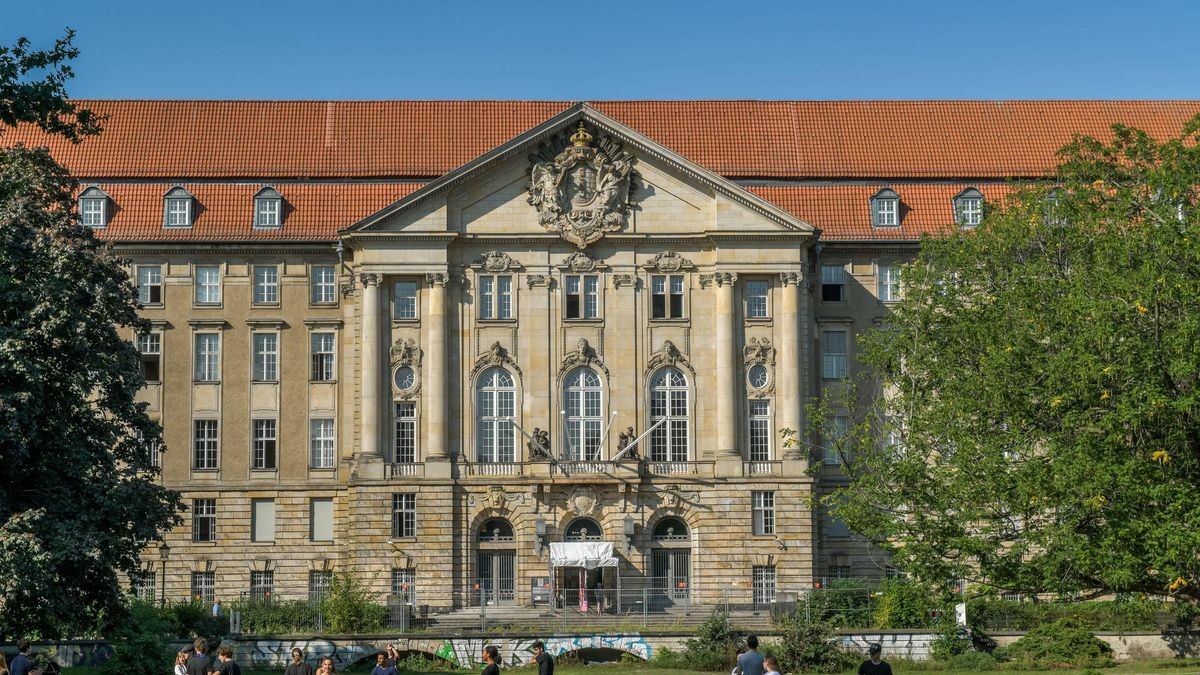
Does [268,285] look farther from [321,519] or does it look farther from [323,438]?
[321,519]

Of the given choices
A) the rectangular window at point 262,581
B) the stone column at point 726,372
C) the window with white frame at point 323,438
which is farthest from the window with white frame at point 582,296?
the rectangular window at point 262,581

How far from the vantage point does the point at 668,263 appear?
7356cm

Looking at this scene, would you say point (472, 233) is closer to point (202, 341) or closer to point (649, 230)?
point (649, 230)

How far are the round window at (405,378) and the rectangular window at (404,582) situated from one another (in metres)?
6.23

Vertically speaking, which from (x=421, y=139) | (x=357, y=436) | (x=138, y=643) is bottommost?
(x=138, y=643)

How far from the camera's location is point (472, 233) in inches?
2881

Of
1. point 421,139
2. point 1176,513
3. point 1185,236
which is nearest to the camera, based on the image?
point 1176,513

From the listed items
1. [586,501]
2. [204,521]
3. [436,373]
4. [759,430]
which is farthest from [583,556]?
[204,521]

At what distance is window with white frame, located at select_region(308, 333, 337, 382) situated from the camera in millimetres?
75938

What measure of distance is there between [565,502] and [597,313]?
263 inches

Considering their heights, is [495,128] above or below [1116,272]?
above

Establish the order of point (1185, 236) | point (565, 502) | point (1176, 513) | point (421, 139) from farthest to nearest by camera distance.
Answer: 1. point (421, 139)
2. point (565, 502)
3. point (1185, 236)
4. point (1176, 513)

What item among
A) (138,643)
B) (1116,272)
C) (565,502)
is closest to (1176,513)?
(1116,272)

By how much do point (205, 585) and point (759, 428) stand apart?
20277 millimetres
